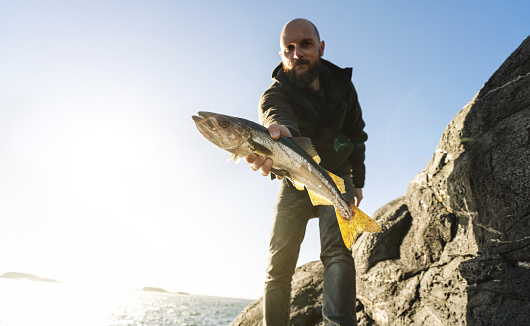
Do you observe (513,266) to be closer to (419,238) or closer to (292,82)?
(419,238)

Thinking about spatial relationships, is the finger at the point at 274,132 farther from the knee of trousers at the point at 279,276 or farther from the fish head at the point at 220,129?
the knee of trousers at the point at 279,276

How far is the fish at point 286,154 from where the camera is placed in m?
2.48

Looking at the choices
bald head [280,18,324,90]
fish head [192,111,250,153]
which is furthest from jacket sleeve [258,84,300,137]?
fish head [192,111,250,153]

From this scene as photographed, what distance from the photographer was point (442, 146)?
5184 millimetres

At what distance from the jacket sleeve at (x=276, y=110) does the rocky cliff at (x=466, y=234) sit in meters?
2.90

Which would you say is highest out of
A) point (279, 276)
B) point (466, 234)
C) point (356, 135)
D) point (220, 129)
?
point (356, 135)

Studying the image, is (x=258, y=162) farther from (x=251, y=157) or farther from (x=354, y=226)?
(x=354, y=226)

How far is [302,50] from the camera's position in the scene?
4727 mm

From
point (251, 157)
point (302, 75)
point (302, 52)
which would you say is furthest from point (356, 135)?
point (251, 157)

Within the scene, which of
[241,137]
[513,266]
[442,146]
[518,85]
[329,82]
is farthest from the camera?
[442,146]

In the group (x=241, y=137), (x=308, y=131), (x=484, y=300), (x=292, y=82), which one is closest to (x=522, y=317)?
(x=484, y=300)

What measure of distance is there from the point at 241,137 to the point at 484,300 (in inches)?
152

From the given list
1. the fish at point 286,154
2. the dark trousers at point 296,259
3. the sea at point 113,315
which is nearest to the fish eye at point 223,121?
the fish at point 286,154

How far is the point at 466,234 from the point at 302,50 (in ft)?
12.9
